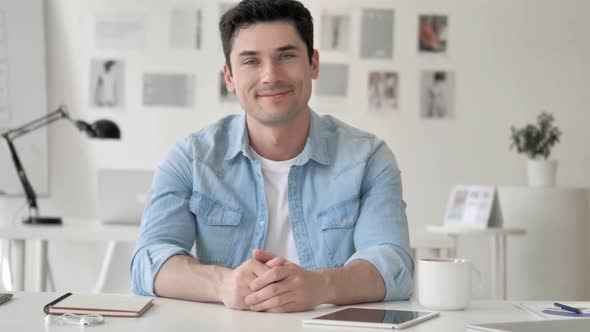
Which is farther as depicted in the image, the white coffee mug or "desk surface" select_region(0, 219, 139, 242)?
"desk surface" select_region(0, 219, 139, 242)

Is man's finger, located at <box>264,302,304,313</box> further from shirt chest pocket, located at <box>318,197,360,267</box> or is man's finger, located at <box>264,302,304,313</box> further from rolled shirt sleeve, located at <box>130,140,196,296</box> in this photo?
shirt chest pocket, located at <box>318,197,360,267</box>

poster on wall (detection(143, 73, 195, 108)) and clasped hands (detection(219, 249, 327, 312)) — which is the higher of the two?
poster on wall (detection(143, 73, 195, 108))

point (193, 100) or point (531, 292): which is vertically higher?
point (193, 100)

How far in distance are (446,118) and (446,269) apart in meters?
3.41

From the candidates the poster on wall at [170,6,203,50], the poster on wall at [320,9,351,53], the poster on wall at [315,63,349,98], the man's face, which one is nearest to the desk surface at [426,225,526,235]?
the poster on wall at [315,63,349,98]

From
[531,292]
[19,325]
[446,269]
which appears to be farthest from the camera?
[531,292]

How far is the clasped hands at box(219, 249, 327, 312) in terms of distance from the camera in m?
1.34

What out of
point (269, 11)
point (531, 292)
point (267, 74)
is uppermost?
point (269, 11)

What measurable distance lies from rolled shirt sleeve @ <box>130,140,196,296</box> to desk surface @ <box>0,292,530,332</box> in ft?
0.69

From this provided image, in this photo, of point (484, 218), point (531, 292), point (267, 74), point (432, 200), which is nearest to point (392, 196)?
point (267, 74)

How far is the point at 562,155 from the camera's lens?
472 cm

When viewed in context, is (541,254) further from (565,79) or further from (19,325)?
(19,325)

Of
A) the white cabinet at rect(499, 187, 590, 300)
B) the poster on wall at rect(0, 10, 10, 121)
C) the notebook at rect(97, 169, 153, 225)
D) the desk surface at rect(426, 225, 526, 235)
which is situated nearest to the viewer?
the notebook at rect(97, 169, 153, 225)

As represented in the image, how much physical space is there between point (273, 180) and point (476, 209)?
228 centimetres
